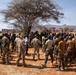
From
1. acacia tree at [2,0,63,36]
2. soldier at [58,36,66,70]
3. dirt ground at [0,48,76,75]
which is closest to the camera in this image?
dirt ground at [0,48,76,75]

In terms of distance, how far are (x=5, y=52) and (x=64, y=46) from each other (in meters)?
3.97

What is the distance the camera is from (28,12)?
86.1ft

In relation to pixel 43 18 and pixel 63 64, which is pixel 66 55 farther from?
pixel 43 18

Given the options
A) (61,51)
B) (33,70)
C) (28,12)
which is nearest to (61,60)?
(61,51)

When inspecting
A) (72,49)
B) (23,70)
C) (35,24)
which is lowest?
(23,70)

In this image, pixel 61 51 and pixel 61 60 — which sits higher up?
pixel 61 51

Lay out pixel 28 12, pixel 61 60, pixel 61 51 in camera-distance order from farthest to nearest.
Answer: pixel 28 12 < pixel 61 60 < pixel 61 51

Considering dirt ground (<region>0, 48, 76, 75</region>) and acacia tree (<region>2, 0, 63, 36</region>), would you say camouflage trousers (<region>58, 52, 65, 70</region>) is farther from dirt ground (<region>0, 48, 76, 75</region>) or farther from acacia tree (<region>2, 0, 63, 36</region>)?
acacia tree (<region>2, 0, 63, 36</region>)

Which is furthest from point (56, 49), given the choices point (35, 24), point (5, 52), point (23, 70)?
point (35, 24)

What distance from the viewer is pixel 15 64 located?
1570 cm

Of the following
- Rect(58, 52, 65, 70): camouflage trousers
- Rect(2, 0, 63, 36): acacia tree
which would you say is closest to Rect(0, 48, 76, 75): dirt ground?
Rect(58, 52, 65, 70): camouflage trousers

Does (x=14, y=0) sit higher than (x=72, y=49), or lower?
higher

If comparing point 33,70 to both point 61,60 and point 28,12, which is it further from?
point 28,12

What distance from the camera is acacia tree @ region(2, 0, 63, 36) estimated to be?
2608 cm
